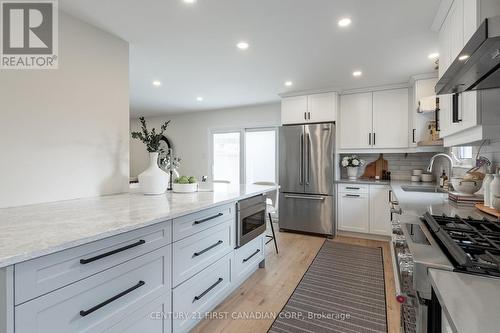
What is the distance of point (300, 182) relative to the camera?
4121mm

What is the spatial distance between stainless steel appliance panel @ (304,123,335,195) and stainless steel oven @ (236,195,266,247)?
5.05ft

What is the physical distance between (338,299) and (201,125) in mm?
4700

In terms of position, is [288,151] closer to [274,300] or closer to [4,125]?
[274,300]

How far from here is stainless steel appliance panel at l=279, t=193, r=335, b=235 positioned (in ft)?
12.9

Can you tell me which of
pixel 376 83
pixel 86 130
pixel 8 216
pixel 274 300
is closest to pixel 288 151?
pixel 376 83

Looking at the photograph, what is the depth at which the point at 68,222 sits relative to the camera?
125 cm

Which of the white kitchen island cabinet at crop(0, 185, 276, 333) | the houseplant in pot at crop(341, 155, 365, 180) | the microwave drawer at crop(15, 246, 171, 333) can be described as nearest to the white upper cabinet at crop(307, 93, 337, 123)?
the houseplant in pot at crop(341, 155, 365, 180)

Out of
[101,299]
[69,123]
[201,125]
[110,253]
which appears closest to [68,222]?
[110,253]

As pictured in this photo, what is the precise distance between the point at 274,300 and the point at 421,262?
1.62 metres

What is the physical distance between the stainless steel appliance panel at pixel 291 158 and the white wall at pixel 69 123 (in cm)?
253

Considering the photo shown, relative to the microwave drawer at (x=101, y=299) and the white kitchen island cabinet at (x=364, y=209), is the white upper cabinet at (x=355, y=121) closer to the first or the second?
the white kitchen island cabinet at (x=364, y=209)

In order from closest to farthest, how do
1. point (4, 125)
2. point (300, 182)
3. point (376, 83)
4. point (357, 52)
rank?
point (4, 125) → point (357, 52) → point (376, 83) → point (300, 182)

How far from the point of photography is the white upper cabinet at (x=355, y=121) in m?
3.98

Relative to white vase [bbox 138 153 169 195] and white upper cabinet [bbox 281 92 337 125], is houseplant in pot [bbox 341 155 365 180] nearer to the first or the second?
white upper cabinet [bbox 281 92 337 125]
